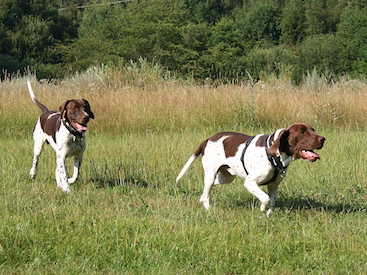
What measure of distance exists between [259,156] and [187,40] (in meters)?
45.5

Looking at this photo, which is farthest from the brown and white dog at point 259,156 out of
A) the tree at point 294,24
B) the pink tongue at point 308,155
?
the tree at point 294,24

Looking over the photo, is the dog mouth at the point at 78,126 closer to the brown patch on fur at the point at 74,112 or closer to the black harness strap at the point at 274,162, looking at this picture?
the brown patch on fur at the point at 74,112

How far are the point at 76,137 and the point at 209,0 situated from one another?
7038 cm

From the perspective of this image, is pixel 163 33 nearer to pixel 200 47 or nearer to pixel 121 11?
pixel 200 47

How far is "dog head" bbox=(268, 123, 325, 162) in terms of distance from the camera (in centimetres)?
560

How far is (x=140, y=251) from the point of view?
15.2ft

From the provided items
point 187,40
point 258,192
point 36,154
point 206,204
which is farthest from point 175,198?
point 187,40

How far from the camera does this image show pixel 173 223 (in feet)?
17.7

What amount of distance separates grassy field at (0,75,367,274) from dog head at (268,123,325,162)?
68cm

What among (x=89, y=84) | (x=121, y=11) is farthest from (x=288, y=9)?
(x=89, y=84)

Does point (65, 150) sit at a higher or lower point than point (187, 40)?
higher

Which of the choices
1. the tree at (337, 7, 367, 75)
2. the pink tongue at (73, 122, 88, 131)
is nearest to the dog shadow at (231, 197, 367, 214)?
the pink tongue at (73, 122, 88, 131)

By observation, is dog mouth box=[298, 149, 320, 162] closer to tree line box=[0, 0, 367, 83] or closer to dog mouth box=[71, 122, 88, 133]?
dog mouth box=[71, 122, 88, 133]

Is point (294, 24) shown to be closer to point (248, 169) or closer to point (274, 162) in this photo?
point (248, 169)
